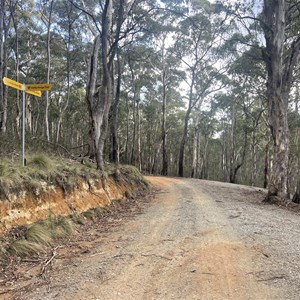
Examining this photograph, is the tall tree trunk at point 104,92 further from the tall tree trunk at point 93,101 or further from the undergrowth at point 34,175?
the undergrowth at point 34,175

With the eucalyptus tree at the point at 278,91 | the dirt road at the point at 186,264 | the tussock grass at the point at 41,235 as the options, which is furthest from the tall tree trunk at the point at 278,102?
the tussock grass at the point at 41,235

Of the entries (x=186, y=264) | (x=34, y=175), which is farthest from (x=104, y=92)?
(x=186, y=264)

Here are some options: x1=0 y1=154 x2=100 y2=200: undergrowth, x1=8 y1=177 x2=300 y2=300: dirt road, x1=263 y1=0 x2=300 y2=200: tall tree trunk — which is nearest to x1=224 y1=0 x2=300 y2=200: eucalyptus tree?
A: x1=263 y1=0 x2=300 y2=200: tall tree trunk

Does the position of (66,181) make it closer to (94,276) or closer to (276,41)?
(94,276)

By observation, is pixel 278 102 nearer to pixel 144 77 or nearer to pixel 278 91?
pixel 278 91

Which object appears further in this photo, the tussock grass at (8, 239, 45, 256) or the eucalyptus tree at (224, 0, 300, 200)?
the eucalyptus tree at (224, 0, 300, 200)

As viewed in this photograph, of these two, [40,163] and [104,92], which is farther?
[104,92]

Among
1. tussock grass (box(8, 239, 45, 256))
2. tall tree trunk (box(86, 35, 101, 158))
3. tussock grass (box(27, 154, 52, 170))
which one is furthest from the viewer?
tall tree trunk (box(86, 35, 101, 158))

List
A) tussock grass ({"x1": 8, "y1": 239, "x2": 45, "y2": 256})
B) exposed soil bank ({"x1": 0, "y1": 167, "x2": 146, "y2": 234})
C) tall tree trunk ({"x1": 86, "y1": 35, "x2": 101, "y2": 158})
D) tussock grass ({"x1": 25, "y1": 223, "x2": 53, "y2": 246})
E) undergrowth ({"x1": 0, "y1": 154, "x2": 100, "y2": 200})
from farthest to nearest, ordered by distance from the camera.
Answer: tall tree trunk ({"x1": 86, "y1": 35, "x2": 101, "y2": 158}), undergrowth ({"x1": 0, "y1": 154, "x2": 100, "y2": 200}), exposed soil bank ({"x1": 0, "y1": 167, "x2": 146, "y2": 234}), tussock grass ({"x1": 25, "y1": 223, "x2": 53, "y2": 246}), tussock grass ({"x1": 8, "y1": 239, "x2": 45, "y2": 256})

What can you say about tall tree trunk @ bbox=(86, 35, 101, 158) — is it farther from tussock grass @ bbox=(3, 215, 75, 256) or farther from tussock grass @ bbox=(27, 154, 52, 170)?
tussock grass @ bbox=(3, 215, 75, 256)

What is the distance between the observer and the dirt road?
139 inches

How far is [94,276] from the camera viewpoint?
4.03 metres

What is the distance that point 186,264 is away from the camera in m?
4.32

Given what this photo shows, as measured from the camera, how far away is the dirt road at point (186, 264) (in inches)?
139
